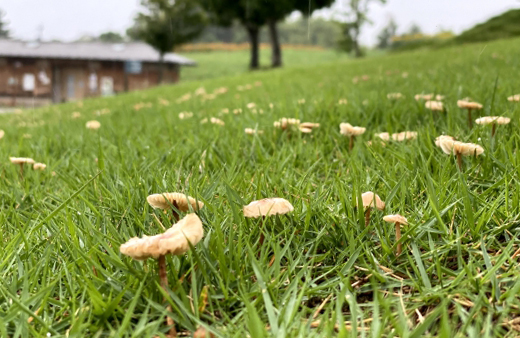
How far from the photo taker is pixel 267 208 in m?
1.22

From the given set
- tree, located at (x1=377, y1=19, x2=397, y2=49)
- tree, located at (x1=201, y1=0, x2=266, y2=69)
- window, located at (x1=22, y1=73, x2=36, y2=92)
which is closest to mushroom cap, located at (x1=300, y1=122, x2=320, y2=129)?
tree, located at (x1=201, y1=0, x2=266, y2=69)

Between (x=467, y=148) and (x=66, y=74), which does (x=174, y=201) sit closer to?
(x=467, y=148)

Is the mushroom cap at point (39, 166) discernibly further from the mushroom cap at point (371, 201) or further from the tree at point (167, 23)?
the tree at point (167, 23)

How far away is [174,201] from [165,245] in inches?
17.0

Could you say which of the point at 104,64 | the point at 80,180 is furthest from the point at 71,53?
the point at 80,180

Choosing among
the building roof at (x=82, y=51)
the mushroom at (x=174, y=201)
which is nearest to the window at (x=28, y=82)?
the building roof at (x=82, y=51)

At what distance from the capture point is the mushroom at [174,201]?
130cm

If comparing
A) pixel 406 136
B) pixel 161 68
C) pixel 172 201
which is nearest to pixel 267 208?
pixel 172 201

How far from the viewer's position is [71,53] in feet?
105

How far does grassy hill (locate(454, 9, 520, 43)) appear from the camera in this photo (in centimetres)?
2108

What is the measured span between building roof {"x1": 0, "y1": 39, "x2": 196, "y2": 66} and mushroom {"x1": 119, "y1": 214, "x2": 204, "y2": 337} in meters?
32.4

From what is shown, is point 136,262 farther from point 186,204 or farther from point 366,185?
point 366,185

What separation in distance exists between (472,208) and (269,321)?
87 cm

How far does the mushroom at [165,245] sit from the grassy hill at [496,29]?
78.1 ft
